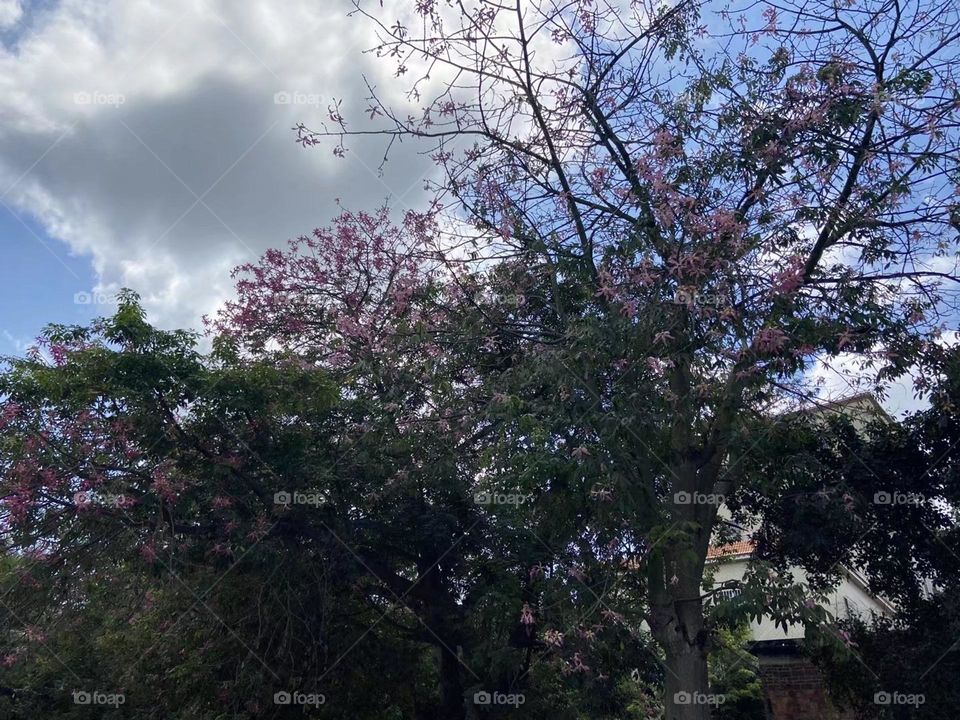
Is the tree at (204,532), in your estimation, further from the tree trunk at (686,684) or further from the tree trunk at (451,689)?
the tree trunk at (686,684)

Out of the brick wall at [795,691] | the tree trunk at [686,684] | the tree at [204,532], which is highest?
the tree at [204,532]

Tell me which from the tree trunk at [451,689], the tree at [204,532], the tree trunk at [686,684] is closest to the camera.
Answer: the tree trunk at [686,684]

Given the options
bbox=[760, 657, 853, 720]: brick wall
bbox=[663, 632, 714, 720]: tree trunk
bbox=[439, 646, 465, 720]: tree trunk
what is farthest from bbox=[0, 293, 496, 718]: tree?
bbox=[760, 657, 853, 720]: brick wall

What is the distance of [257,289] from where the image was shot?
10344 millimetres

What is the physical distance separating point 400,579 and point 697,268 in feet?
16.7

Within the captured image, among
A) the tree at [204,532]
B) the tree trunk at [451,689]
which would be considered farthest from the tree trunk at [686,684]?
the tree trunk at [451,689]

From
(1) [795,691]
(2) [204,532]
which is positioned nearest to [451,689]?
(2) [204,532]

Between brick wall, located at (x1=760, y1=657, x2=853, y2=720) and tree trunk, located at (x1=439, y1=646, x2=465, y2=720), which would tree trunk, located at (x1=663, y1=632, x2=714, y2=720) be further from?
brick wall, located at (x1=760, y1=657, x2=853, y2=720)

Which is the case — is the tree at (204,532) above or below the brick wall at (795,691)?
above

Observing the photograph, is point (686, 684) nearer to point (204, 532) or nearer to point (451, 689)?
point (451, 689)

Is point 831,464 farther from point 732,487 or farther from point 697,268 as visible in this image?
point 697,268

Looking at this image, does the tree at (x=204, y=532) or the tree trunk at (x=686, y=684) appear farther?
the tree at (x=204, y=532)

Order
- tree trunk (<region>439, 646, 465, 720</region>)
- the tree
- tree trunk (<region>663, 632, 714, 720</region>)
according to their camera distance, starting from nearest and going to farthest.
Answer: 1. tree trunk (<region>663, 632, 714, 720</region>)
2. the tree
3. tree trunk (<region>439, 646, 465, 720</region>)

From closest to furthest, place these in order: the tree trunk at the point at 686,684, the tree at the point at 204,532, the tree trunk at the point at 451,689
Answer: the tree trunk at the point at 686,684
the tree at the point at 204,532
the tree trunk at the point at 451,689
